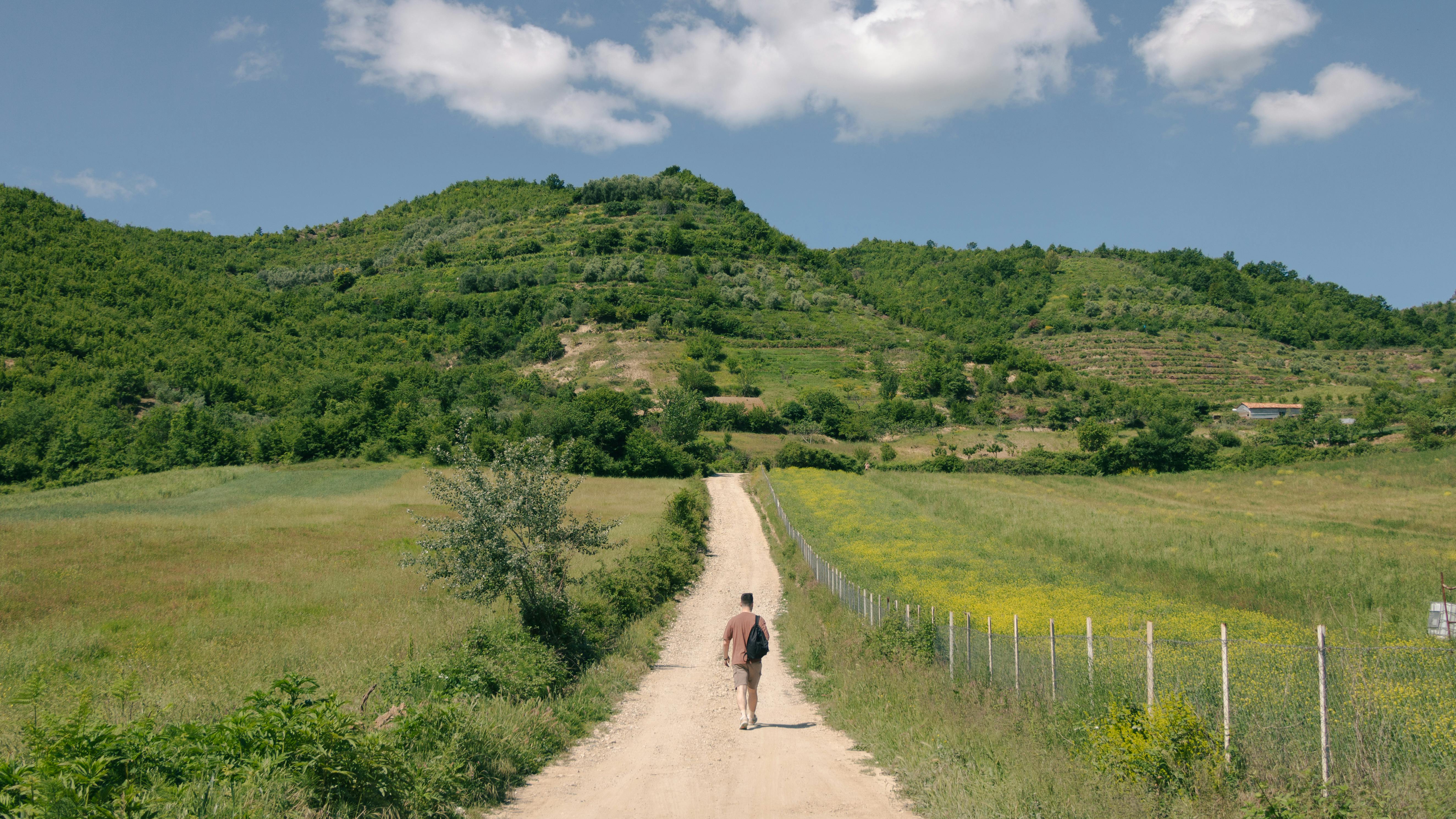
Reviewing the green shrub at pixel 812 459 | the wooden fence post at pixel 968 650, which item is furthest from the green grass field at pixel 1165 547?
the green shrub at pixel 812 459

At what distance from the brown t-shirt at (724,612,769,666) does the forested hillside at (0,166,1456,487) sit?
89.0 ft

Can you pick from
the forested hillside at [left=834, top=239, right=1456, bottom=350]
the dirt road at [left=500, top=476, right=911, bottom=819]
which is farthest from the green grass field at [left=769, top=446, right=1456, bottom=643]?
the forested hillside at [left=834, top=239, right=1456, bottom=350]

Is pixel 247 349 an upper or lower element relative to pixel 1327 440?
upper

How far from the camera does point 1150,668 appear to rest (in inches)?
325

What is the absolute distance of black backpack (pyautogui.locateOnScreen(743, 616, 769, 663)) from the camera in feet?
37.8

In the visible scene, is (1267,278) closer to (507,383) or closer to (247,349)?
(507,383)

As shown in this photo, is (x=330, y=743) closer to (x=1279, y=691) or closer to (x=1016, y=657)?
(x=1016, y=657)

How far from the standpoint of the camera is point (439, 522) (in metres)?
13.9

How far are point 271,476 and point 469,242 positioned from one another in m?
129

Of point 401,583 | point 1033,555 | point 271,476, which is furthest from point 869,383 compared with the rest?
point 401,583

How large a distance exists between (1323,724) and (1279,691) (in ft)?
5.66

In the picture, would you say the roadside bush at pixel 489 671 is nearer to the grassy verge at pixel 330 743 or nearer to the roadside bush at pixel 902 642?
the grassy verge at pixel 330 743

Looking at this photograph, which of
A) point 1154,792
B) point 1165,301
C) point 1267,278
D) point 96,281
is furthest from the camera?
point 1267,278

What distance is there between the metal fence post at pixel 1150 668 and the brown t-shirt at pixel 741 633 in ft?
17.0
